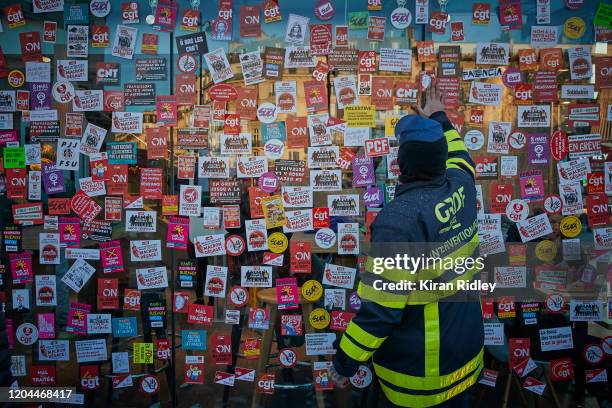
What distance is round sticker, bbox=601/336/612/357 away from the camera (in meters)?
3.93

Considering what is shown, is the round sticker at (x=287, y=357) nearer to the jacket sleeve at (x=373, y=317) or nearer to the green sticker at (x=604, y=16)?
the jacket sleeve at (x=373, y=317)

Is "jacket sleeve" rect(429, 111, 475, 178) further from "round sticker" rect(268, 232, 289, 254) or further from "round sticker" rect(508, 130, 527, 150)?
"round sticker" rect(268, 232, 289, 254)

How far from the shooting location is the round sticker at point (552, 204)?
12.6ft

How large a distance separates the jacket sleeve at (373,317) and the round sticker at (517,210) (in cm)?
183

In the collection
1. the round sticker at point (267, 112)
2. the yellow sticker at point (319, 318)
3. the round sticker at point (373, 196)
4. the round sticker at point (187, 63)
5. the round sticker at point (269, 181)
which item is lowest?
the yellow sticker at point (319, 318)

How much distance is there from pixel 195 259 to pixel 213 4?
6.21 feet

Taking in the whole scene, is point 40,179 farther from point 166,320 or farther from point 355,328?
point 355,328

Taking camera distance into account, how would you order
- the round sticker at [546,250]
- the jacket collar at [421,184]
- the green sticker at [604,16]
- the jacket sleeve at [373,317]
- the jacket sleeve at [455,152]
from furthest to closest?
the round sticker at [546,250] < the green sticker at [604,16] < the jacket sleeve at [455,152] < the jacket collar at [421,184] < the jacket sleeve at [373,317]

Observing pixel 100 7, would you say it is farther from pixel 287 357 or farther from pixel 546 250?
pixel 546 250

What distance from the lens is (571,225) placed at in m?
3.85

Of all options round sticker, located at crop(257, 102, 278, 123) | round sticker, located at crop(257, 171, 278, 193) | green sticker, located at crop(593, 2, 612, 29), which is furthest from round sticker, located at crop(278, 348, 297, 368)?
green sticker, located at crop(593, 2, 612, 29)

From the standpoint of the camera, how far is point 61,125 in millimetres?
3936

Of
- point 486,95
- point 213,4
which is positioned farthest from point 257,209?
point 486,95

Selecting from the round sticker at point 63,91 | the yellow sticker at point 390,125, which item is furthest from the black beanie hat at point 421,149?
the round sticker at point 63,91
